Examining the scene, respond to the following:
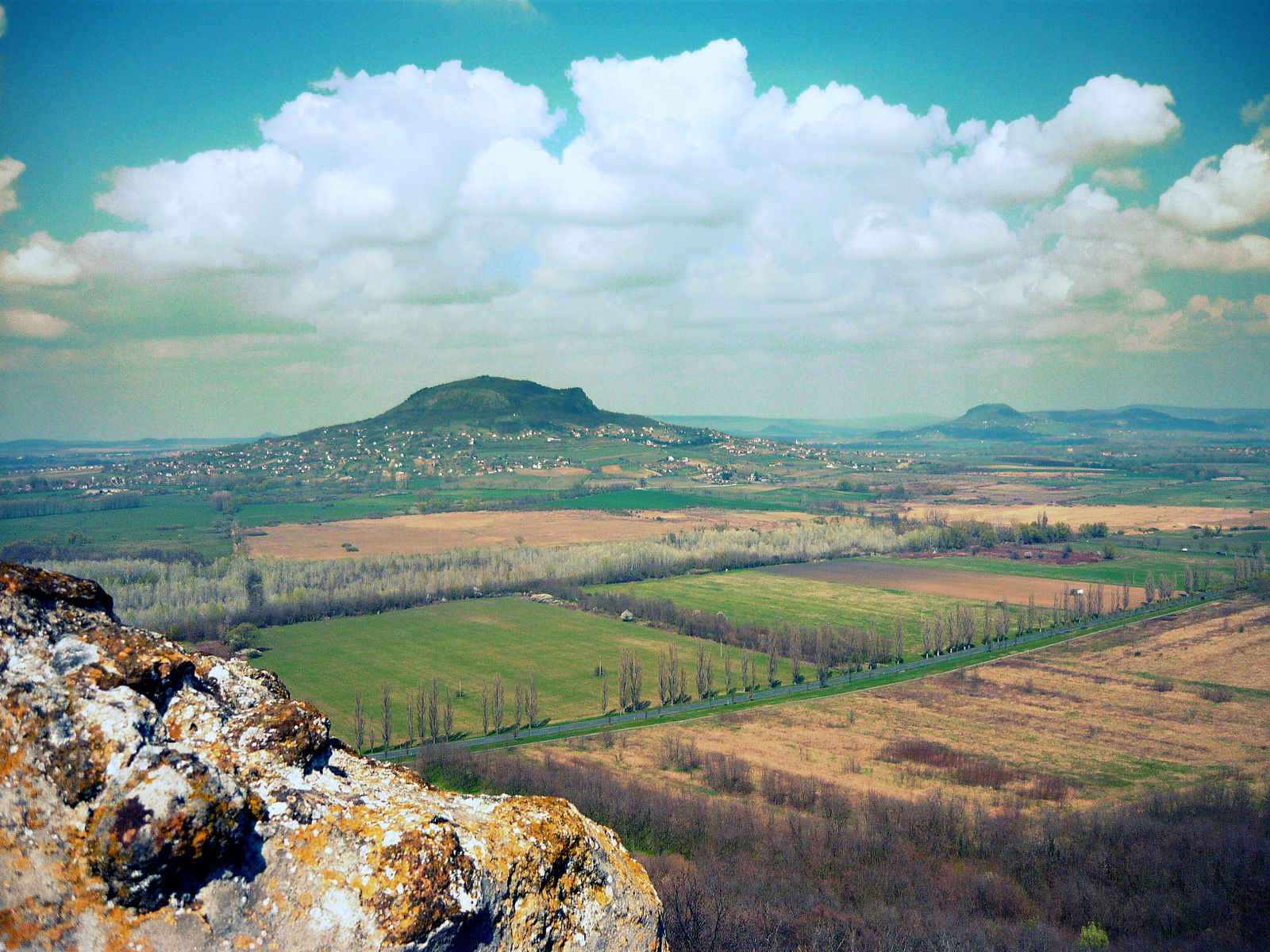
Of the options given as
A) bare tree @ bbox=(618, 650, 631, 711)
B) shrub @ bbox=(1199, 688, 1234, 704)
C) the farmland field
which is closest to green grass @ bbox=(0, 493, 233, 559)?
the farmland field

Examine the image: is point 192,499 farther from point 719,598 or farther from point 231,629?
point 719,598

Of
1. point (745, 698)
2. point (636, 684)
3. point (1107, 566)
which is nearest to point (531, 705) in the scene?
point (636, 684)

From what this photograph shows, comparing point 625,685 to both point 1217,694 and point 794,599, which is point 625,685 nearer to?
point 794,599

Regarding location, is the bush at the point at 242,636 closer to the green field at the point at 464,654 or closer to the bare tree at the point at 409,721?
the green field at the point at 464,654

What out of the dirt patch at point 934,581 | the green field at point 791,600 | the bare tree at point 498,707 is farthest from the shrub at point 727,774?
the dirt patch at point 934,581

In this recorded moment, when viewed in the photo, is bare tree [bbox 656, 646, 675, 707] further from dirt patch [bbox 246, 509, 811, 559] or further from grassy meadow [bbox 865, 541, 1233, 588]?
grassy meadow [bbox 865, 541, 1233, 588]

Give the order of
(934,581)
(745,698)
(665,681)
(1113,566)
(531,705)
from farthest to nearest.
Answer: (1113,566) < (934,581) < (665,681) < (745,698) < (531,705)

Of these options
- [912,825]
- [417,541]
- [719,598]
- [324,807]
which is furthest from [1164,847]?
[417,541]
